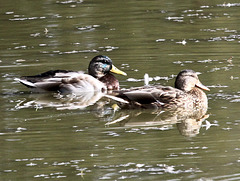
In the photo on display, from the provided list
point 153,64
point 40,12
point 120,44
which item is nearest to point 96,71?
point 153,64

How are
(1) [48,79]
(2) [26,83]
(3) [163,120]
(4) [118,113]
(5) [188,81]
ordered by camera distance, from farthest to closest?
(1) [48,79] → (2) [26,83] → (5) [188,81] → (4) [118,113] → (3) [163,120]

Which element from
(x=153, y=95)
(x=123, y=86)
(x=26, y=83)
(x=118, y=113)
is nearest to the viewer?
(x=118, y=113)

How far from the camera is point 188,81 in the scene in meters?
11.8

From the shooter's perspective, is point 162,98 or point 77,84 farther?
point 77,84

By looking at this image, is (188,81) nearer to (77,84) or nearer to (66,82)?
(77,84)

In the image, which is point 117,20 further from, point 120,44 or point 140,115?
point 140,115

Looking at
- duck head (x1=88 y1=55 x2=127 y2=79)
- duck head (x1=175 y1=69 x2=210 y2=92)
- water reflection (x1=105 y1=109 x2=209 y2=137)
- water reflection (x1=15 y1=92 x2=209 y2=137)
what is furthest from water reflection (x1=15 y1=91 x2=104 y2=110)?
duck head (x1=175 y1=69 x2=210 y2=92)

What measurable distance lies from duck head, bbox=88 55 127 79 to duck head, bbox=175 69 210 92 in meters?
2.04

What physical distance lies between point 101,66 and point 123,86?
0.73 metres

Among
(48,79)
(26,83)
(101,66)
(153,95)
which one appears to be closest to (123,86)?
(101,66)

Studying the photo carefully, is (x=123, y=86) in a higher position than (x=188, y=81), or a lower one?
lower

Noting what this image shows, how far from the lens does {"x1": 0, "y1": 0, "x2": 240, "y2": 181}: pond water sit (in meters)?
8.40

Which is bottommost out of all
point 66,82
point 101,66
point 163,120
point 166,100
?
point 163,120

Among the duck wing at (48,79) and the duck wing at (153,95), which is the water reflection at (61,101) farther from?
the duck wing at (153,95)
